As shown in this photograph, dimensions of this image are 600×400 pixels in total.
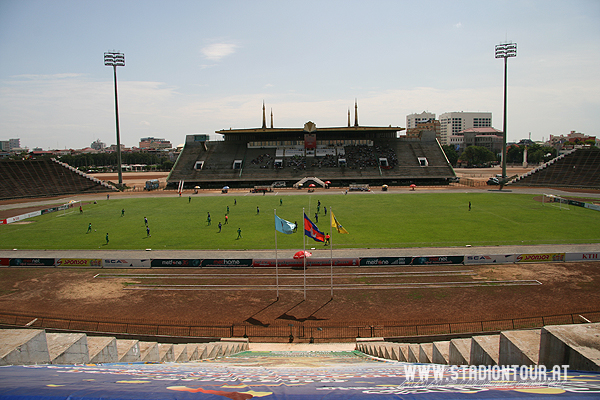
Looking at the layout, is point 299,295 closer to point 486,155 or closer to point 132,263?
point 132,263

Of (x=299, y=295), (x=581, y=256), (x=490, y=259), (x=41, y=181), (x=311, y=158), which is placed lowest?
(x=299, y=295)

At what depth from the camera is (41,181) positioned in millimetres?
75250

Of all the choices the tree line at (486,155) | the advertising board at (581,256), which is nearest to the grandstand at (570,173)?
the advertising board at (581,256)

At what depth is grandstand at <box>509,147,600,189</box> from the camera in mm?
71750

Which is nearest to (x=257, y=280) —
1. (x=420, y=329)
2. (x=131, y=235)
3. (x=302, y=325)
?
(x=302, y=325)

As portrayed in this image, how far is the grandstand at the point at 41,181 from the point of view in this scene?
71.1 meters

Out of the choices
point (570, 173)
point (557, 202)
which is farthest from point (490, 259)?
point (570, 173)

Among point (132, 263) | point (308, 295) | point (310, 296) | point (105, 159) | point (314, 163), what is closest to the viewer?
point (310, 296)

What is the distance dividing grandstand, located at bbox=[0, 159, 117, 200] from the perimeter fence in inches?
2560

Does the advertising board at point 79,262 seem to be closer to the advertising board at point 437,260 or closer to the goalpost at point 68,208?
the advertising board at point 437,260

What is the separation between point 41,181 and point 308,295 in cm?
7799

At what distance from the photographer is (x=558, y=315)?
59.8 ft

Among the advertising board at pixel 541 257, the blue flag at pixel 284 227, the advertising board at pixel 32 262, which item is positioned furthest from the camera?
the advertising board at pixel 32 262

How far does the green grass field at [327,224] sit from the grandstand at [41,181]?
21.0 metres
